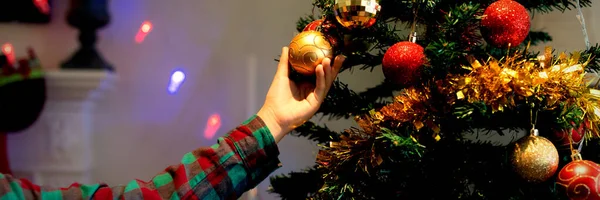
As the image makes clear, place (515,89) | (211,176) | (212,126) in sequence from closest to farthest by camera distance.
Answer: (515,89) < (211,176) < (212,126)

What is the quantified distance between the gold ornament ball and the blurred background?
73cm

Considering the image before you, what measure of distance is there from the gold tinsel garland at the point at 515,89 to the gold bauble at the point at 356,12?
0.33ft

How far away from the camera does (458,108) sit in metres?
0.51

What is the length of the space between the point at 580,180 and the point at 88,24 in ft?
3.63

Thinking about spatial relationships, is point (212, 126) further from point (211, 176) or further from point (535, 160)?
point (535, 160)

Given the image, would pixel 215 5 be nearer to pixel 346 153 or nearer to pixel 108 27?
pixel 108 27

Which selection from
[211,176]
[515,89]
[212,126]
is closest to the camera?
[515,89]

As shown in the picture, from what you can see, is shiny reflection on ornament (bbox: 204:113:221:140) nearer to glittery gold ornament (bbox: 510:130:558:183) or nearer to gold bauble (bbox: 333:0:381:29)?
gold bauble (bbox: 333:0:381:29)

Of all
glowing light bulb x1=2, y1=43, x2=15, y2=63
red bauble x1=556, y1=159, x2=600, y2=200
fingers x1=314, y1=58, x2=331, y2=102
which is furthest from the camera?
glowing light bulb x1=2, y1=43, x2=15, y2=63

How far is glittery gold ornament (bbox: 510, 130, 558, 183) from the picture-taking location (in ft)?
1.65

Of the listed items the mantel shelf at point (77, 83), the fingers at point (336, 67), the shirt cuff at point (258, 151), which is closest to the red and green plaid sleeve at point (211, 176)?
the shirt cuff at point (258, 151)

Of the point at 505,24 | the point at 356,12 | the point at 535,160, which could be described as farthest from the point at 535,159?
the point at 356,12

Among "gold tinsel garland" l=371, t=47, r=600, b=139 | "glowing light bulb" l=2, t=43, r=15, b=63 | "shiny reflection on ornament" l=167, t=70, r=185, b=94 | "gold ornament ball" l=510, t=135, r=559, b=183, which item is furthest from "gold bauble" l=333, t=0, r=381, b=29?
"glowing light bulb" l=2, t=43, r=15, b=63

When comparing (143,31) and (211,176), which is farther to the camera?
(143,31)
